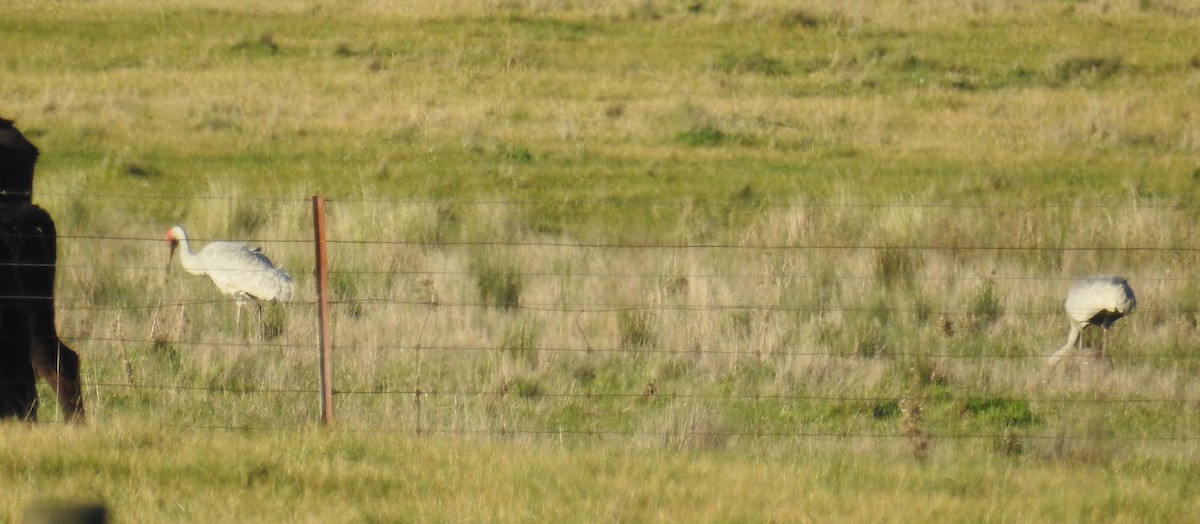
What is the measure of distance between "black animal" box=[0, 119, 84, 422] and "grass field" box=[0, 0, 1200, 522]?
0.27 meters

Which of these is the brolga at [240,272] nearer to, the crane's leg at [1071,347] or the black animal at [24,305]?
the black animal at [24,305]

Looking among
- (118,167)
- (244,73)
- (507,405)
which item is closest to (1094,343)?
(507,405)

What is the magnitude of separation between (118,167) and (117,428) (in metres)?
10.3

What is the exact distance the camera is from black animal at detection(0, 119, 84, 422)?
22.9ft

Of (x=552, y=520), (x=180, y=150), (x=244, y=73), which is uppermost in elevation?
(x=244, y=73)

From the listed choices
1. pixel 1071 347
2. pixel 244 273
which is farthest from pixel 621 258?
pixel 1071 347

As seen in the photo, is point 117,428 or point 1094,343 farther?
point 1094,343

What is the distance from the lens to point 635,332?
10203 millimetres

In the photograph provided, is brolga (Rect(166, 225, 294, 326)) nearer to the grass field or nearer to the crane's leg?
the grass field

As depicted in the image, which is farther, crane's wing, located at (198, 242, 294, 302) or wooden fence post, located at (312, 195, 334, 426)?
crane's wing, located at (198, 242, 294, 302)

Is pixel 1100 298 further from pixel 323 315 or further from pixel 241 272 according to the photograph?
pixel 241 272

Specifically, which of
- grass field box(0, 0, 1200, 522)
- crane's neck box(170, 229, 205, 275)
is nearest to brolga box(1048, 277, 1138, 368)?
grass field box(0, 0, 1200, 522)

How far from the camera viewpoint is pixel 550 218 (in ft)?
48.5

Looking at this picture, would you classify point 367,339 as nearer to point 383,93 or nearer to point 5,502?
point 5,502
